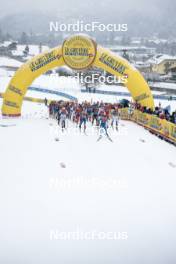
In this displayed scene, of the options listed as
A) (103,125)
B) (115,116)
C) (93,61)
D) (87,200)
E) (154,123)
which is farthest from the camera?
(93,61)

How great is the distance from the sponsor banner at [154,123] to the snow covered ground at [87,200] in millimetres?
558

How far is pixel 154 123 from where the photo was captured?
18.1m

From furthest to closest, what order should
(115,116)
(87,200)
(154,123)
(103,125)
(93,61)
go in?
(93,61) → (115,116) → (154,123) → (103,125) → (87,200)

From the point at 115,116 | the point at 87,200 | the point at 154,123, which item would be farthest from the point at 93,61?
the point at 87,200

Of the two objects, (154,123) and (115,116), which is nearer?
(154,123)

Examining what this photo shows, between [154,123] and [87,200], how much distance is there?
8.53 metres

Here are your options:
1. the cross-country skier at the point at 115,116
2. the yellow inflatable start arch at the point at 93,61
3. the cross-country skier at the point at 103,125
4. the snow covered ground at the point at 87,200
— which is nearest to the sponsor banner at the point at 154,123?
the snow covered ground at the point at 87,200

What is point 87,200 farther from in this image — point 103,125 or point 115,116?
point 115,116

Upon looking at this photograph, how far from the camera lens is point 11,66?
231ft

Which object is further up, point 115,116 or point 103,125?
point 115,116

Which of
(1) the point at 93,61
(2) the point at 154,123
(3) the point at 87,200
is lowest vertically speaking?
(3) the point at 87,200

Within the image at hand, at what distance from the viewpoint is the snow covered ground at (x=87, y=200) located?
8.29 metres

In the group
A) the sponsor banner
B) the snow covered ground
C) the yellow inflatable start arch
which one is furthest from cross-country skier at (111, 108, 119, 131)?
the yellow inflatable start arch

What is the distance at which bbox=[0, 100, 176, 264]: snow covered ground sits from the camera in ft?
27.2
